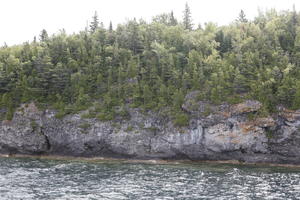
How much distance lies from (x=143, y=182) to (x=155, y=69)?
3818 cm

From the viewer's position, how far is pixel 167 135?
62.7 meters

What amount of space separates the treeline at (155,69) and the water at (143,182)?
17818 millimetres

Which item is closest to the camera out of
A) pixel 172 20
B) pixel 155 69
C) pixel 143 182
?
pixel 143 182

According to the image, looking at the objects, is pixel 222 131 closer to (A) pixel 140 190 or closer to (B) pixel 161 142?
(B) pixel 161 142

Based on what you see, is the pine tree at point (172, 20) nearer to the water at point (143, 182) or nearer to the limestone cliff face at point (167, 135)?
the limestone cliff face at point (167, 135)

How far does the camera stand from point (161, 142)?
205 feet

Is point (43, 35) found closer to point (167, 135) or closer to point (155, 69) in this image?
point (155, 69)

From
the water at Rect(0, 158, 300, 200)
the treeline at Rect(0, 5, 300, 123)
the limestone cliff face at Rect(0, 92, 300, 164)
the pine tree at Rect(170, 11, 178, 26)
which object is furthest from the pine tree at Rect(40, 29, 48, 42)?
the water at Rect(0, 158, 300, 200)

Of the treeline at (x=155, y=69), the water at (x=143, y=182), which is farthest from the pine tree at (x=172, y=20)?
the water at (x=143, y=182)

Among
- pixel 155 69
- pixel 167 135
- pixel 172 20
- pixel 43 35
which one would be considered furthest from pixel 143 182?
pixel 172 20

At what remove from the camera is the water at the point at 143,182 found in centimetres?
3269

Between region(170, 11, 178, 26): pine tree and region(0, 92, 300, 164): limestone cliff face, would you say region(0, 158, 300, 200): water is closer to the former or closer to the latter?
region(0, 92, 300, 164): limestone cliff face

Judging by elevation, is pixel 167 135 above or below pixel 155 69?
below

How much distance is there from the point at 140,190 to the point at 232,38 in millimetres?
58203
